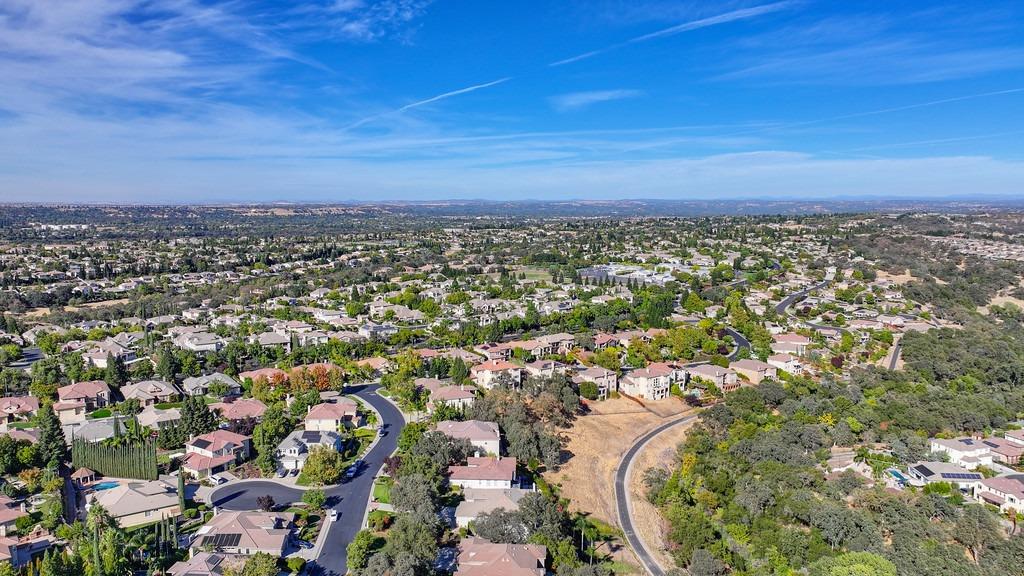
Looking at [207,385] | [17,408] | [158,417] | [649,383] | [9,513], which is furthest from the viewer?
[649,383]

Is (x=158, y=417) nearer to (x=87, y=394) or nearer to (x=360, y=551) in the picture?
(x=87, y=394)

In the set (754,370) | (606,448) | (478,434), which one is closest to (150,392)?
(478,434)

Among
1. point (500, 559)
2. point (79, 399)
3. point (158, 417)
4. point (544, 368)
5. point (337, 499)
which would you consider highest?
point (79, 399)

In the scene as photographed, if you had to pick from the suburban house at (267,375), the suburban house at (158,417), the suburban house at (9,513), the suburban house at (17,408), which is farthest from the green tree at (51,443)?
the suburban house at (267,375)

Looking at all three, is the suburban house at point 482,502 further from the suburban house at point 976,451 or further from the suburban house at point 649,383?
the suburban house at point 976,451

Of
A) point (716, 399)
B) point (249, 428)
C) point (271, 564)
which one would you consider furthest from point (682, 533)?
point (249, 428)

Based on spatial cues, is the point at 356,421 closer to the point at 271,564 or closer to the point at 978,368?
the point at 271,564

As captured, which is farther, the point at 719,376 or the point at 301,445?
Result: the point at 719,376
